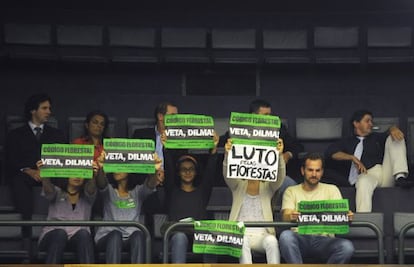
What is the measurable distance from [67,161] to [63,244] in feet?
2.85

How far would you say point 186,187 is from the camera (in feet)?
38.4

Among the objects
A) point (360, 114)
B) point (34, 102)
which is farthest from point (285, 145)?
point (34, 102)

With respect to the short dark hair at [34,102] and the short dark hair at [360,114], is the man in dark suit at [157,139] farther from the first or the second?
the short dark hair at [360,114]

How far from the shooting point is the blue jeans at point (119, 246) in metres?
11.1

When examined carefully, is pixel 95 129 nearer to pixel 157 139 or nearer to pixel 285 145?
pixel 157 139

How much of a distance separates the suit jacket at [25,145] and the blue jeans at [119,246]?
160 centimetres

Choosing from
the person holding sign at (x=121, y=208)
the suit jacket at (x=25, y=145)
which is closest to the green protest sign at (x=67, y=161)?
the person holding sign at (x=121, y=208)

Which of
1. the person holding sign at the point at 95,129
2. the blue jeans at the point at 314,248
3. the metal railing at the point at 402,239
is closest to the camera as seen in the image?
the metal railing at the point at 402,239

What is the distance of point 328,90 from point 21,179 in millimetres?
3889

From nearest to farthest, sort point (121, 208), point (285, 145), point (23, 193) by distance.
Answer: point (121, 208) < point (23, 193) < point (285, 145)

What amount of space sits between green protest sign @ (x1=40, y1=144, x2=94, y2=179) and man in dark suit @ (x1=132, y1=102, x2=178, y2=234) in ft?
3.91

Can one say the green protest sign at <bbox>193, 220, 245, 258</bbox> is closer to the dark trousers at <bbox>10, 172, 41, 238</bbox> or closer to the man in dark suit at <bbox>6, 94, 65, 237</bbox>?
the dark trousers at <bbox>10, 172, 41, 238</bbox>

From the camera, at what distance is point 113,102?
14.3 metres

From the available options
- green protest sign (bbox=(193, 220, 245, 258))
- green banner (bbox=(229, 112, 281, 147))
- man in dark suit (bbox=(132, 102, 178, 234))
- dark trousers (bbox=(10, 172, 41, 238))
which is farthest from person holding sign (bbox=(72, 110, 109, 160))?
green protest sign (bbox=(193, 220, 245, 258))
